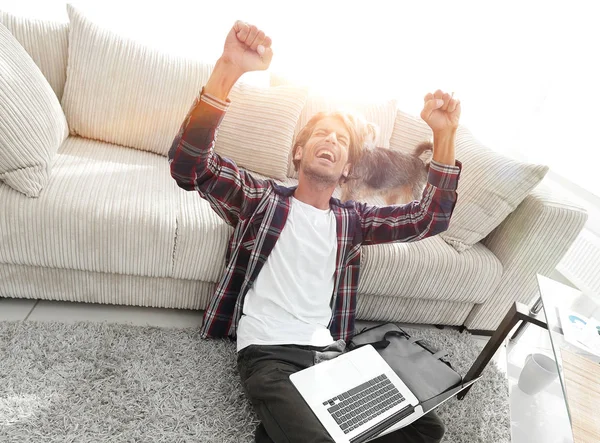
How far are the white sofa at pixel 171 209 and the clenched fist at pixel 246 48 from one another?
589 millimetres

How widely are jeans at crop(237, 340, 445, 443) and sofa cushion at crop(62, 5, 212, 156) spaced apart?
1061mm

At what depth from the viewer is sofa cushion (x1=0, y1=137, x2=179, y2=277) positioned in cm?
125

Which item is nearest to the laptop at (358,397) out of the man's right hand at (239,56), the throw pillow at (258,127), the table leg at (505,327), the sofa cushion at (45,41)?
the table leg at (505,327)

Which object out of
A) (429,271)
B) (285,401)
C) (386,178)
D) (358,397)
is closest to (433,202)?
(386,178)

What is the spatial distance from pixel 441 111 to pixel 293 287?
25.4 inches

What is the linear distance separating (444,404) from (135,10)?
218cm

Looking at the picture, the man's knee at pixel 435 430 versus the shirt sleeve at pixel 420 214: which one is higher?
the shirt sleeve at pixel 420 214

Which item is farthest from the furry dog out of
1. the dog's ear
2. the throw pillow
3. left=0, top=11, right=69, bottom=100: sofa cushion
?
left=0, top=11, right=69, bottom=100: sofa cushion

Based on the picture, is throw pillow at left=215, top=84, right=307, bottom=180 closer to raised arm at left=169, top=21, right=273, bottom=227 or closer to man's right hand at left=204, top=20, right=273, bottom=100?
raised arm at left=169, top=21, right=273, bottom=227

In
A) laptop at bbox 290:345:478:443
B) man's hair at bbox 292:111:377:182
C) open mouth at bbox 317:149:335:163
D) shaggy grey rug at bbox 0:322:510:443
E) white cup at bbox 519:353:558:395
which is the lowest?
shaggy grey rug at bbox 0:322:510:443

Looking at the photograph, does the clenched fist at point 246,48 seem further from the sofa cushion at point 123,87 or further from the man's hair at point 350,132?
the sofa cushion at point 123,87

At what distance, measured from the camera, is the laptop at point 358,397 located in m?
1.04

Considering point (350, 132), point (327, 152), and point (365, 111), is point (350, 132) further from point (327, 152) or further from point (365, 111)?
point (365, 111)

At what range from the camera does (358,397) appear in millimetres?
1108
